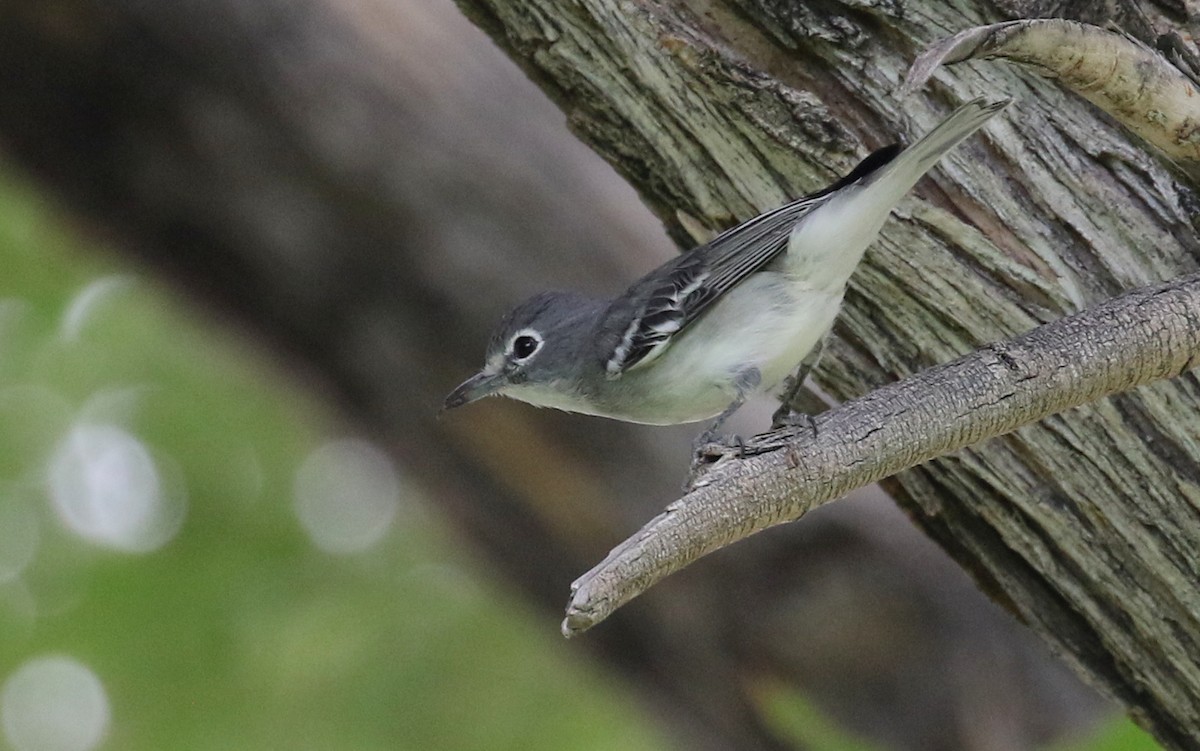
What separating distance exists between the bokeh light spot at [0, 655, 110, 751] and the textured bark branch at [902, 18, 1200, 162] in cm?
433

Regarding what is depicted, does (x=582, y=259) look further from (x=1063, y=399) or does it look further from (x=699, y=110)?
(x=1063, y=399)

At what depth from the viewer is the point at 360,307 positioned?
3.95 metres

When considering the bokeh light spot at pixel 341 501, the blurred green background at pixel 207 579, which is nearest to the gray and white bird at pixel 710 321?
the blurred green background at pixel 207 579

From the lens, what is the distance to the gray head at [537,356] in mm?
3559

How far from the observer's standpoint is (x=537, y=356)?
3607mm

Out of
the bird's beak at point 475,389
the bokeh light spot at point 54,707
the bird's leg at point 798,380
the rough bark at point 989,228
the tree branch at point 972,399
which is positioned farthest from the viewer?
the bokeh light spot at point 54,707

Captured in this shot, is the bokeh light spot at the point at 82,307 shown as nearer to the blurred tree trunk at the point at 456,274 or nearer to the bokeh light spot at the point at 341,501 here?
the bokeh light spot at the point at 341,501

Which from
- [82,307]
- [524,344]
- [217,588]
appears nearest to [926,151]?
[524,344]

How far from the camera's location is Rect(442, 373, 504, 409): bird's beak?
349 cm

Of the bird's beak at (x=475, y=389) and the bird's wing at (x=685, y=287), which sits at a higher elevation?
the bird's beak at (x=475, y=389)

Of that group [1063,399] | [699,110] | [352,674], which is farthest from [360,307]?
[1063,399]

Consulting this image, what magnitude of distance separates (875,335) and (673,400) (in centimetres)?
52

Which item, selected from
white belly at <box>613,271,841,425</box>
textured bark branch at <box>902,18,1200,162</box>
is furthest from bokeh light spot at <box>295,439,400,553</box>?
textured bark branch at <box>902,18,1200,162</box>

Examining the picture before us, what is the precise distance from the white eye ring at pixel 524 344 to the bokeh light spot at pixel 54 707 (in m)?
2.63
